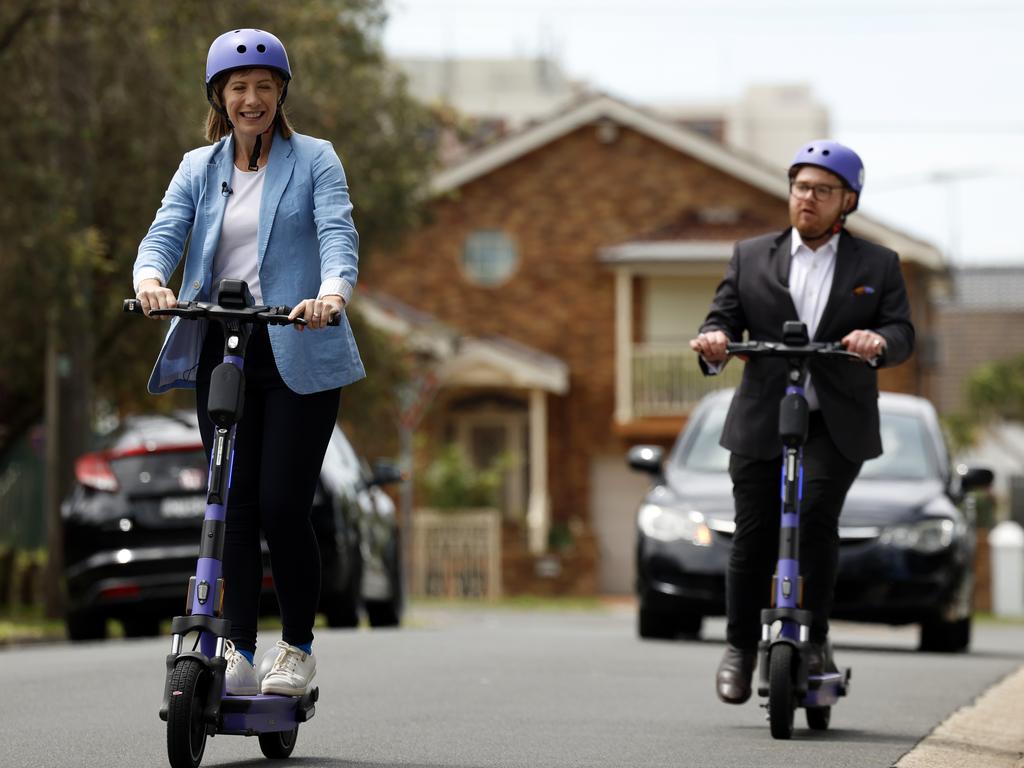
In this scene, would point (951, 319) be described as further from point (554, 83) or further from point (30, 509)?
point (30, 509)

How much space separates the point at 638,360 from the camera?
115 feet

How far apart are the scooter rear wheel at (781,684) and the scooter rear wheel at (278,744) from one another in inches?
61.4

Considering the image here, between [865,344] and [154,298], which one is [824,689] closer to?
[865,344]

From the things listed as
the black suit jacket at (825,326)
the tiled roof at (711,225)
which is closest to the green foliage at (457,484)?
the tiled roof at (711,225)

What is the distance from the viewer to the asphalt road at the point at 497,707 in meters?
6.51

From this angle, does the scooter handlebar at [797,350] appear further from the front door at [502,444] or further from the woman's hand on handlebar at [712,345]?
the front door at [502,444]

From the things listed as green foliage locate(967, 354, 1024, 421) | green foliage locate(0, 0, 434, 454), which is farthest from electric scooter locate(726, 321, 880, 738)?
green foliage locate(967, 354, 1024, 421)

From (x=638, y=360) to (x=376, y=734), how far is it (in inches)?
1113

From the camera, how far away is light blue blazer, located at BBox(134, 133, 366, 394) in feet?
19.0

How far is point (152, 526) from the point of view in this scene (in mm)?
12430

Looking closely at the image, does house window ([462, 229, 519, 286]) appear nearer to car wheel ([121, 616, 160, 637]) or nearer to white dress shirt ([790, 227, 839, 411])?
car wheel ([121, 616, 160, 637])

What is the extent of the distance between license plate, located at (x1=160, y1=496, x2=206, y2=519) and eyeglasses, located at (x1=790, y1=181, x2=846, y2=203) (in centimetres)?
595

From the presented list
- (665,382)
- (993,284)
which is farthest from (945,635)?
(993,284)

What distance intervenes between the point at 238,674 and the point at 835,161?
9.09 feet
